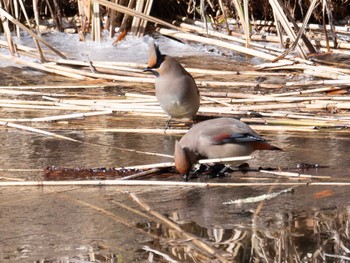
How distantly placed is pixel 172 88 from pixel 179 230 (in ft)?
7.08

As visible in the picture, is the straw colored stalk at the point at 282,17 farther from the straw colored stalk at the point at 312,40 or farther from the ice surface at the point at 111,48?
the ice surface at the point at 111,48

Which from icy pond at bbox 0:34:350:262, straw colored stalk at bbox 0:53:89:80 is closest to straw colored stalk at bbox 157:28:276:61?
straw colored stalk at bbox 0:53:89:80

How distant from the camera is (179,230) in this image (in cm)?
347

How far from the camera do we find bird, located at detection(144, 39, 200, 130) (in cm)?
551

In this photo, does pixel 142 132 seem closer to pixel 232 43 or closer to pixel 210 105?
pixel 210 105

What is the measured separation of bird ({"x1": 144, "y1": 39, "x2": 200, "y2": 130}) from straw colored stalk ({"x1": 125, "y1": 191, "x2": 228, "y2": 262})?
156cm

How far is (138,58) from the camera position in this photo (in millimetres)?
8180

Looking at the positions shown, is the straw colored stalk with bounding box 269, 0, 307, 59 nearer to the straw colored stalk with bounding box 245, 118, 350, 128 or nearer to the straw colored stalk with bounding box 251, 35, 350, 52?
the straw colored stalk with bounding box 251, 35, 350, 52

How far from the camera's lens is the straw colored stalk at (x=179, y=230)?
314 cm

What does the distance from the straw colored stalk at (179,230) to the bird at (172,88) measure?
1563 mm

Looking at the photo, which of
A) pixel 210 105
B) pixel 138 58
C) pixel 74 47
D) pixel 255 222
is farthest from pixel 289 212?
pixel 74 47

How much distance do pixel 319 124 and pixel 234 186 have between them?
1.39 meters

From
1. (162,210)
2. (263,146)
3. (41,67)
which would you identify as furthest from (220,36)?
(162,210)

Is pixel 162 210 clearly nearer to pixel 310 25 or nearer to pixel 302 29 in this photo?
pixel 302 29
